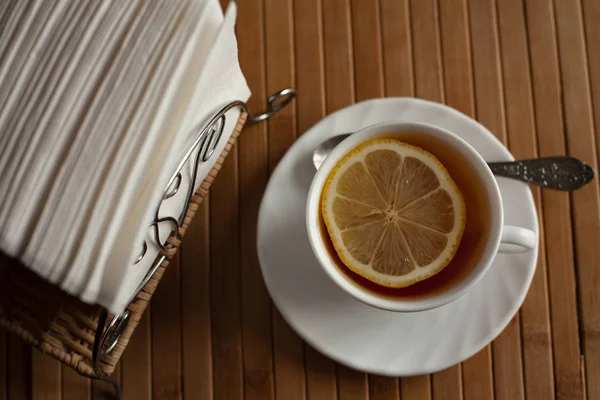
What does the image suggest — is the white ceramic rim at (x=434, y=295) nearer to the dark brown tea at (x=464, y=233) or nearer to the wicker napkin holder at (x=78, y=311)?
the dark brown tea at (x=464, y=233)

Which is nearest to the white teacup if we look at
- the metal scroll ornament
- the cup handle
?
the cup handle

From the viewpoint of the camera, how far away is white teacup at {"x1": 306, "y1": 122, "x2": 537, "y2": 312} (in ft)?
1.58

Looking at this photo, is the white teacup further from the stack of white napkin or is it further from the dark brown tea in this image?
the stack of white napkin

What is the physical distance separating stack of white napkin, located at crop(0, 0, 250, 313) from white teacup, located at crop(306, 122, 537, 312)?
6.0 inches

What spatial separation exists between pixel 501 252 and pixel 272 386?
34 centimetres

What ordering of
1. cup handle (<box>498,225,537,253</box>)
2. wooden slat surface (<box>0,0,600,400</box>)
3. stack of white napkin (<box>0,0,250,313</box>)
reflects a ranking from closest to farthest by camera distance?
stack of white napkin (<box>0,0,250,313</box>)
cup handle (<box>498,225,537,253</box>)
wooden slat surface (<box>0,0,600,400</box>)

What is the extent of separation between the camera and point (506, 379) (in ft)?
2.09

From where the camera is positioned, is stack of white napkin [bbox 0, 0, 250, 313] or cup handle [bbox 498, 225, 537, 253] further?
cup handle [bbox 498, 225, 537, 253]

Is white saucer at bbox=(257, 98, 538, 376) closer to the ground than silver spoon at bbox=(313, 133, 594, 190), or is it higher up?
closer to the ground

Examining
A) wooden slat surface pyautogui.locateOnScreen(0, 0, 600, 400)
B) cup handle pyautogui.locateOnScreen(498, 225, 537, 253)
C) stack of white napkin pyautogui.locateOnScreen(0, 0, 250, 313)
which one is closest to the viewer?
stack of white napkin pyautogui.locateOnScreen(0, 0, 250, 313)

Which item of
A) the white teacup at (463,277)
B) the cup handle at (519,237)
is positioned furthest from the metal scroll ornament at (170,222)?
the cup handle at (519,237)

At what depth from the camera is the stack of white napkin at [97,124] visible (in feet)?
1.28

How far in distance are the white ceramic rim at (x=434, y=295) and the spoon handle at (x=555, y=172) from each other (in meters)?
0.10

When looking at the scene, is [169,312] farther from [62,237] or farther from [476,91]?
[476,91]
